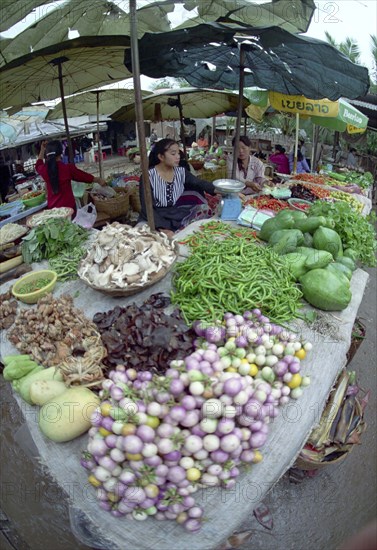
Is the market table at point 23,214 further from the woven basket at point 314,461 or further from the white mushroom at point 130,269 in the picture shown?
the woven basket at point 314,461

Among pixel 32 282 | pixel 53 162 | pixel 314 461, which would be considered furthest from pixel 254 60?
pixel 314 461

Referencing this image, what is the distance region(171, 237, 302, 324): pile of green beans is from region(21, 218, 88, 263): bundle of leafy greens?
1349 millimetres

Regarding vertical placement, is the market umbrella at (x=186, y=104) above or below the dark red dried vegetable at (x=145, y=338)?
above

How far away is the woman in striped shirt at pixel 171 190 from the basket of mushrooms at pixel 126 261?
1259 mm

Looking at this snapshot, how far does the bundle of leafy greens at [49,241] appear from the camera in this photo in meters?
3.52

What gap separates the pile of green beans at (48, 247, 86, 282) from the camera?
3.20m

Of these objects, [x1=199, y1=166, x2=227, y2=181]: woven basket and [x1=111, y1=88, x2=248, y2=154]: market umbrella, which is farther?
[x1=199, y1=166, x2=227, y2=181]: woven basket

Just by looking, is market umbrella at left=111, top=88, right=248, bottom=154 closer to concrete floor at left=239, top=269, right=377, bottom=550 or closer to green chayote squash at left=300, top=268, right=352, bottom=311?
green chayote squash at left=300, top=268, right=352, bottom=311

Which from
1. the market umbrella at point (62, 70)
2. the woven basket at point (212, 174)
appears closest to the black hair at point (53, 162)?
the market umbrella at point (62, 70)

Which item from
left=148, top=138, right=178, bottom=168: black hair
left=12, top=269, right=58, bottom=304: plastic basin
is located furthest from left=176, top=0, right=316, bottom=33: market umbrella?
left=12, top=269, right=58, bottom=304: plastic basin

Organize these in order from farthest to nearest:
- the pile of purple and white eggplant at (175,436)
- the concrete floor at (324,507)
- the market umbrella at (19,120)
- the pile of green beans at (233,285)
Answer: the market umbrella at (19,120), the concrete floor at (324,507), the pile of green beans at (233,285), the pile of purple and white eggplant at (175,436)

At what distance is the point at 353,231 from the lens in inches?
138

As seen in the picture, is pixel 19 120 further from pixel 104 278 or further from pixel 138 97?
pixel 104 278

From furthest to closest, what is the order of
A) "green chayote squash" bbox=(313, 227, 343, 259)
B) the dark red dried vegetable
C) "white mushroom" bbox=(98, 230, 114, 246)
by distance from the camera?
"green chayote squash" bbox=(313, 227, 343, 259), "white mushroom" bbox=(98, 230, 114, 246), the dark red dried vegetable
